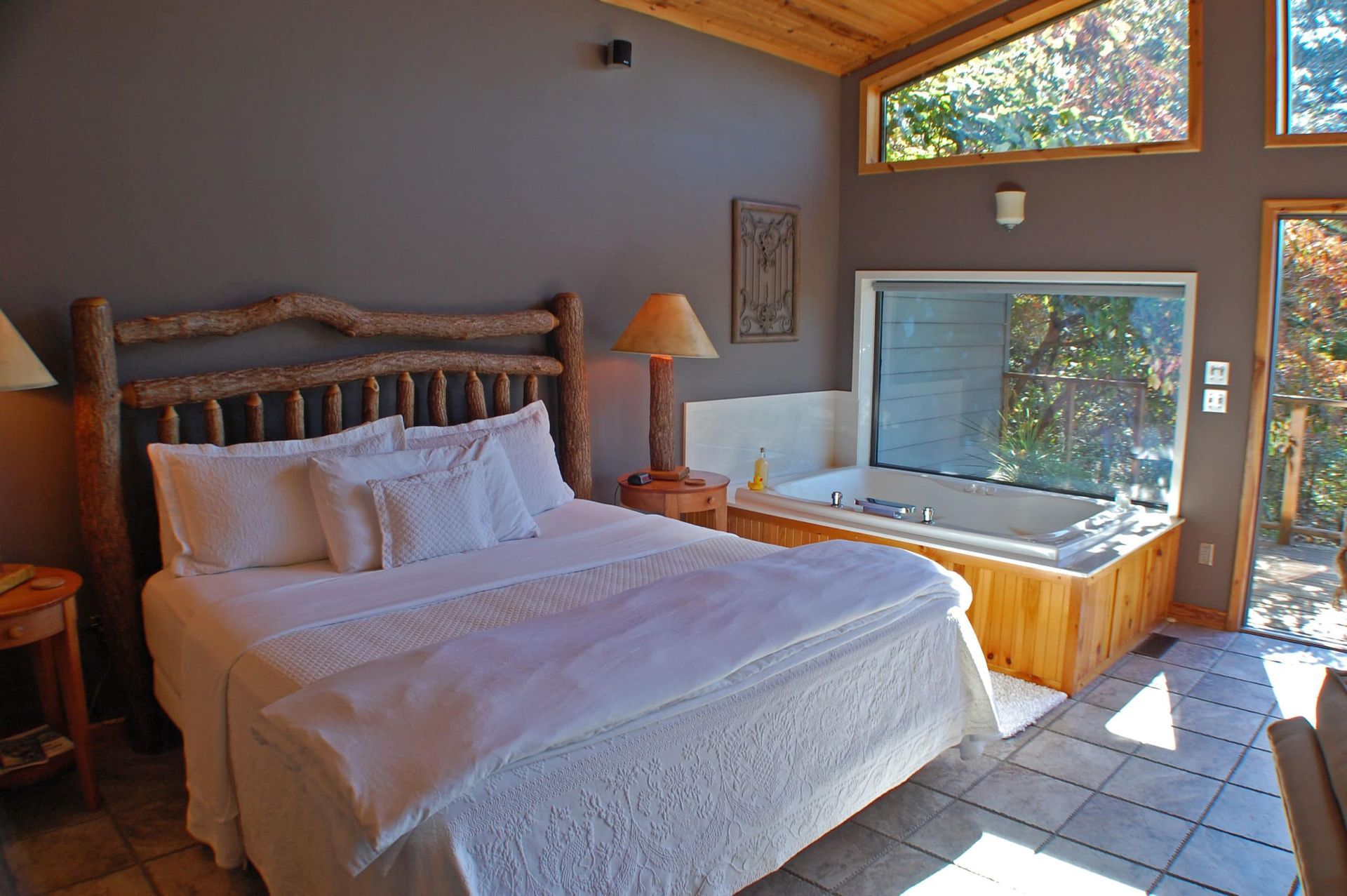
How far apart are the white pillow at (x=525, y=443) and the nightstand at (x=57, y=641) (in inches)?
47.1

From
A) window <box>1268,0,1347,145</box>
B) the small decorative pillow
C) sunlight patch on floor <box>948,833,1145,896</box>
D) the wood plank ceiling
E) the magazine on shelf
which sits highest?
the wood plank ceiling

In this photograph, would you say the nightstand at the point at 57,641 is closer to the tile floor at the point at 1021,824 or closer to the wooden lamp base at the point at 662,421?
the tile floor at the point at 1021,824

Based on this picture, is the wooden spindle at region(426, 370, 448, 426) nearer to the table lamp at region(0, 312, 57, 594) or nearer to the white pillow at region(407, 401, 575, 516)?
the white pillow at region(407, 401, 575, 516)

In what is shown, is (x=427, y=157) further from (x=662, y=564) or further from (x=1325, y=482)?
(x=1325, y=482)

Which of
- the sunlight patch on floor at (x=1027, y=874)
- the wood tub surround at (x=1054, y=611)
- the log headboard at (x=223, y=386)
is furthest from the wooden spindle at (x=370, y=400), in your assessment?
the sunlight patch on floor at (x=1027, y=874)

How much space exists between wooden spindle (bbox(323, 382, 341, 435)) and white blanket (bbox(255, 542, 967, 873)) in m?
1.47

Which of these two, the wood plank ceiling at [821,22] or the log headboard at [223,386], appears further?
the wood plank ceiling at [821,22]

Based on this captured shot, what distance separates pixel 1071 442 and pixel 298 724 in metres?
4.10

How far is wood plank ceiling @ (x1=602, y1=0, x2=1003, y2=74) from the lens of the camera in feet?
14.4

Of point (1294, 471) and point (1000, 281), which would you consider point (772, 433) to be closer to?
point (1000, 281)

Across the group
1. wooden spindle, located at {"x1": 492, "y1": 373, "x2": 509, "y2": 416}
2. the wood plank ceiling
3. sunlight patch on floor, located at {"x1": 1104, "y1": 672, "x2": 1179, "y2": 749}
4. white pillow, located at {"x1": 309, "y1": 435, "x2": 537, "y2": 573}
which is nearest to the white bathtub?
sunlight patch on floor, located at {"x1": 1104, "y1": 672, "x2": 1179, "y2": 749}

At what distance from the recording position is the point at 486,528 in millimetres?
3156

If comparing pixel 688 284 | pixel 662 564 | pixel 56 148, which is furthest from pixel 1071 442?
pixel 56 148

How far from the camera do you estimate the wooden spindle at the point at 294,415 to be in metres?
3.25
